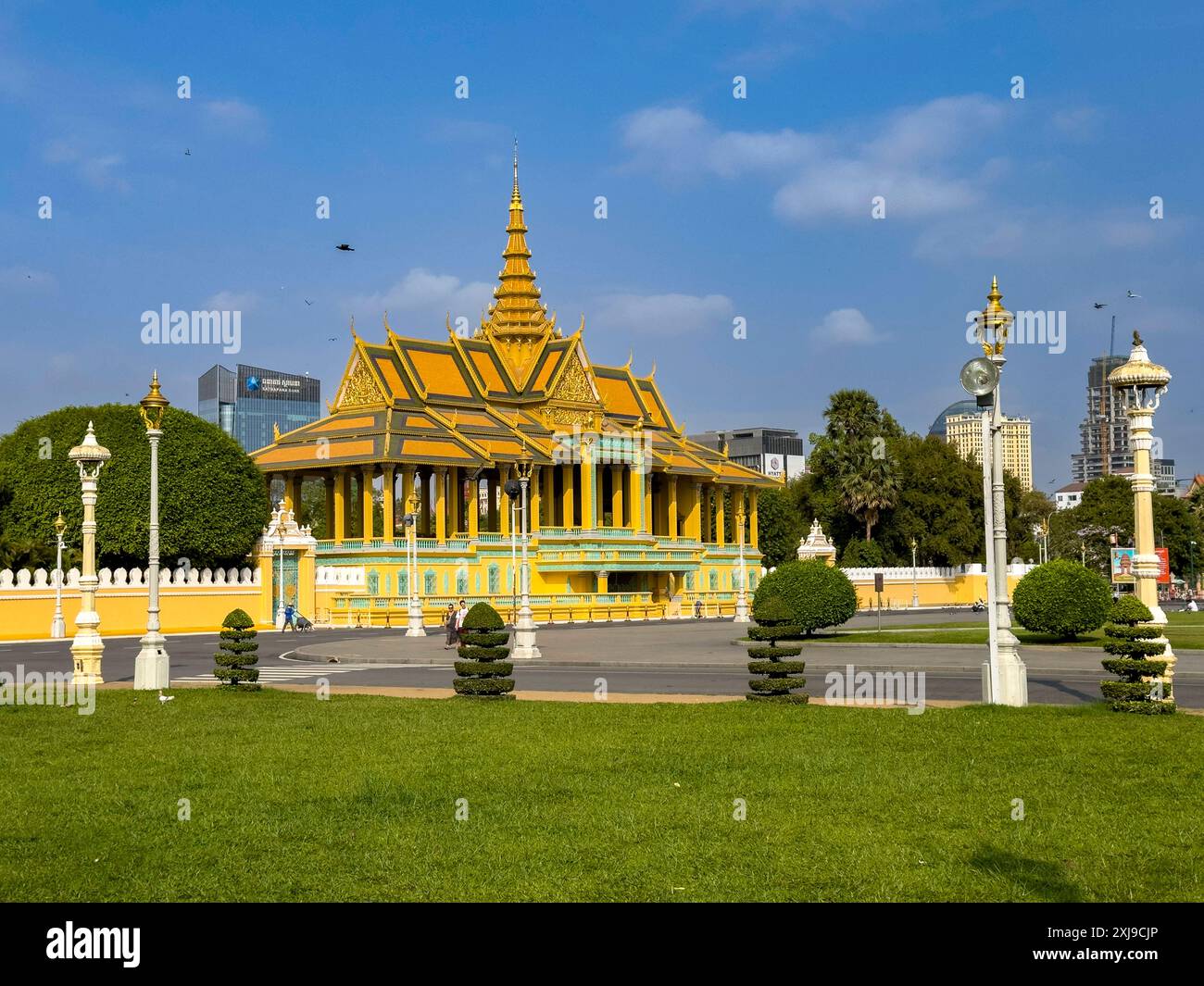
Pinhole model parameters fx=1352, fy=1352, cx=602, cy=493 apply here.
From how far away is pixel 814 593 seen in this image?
36.9m

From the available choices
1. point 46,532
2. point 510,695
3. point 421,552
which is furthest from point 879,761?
point 421,552

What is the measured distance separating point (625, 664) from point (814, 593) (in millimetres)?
9042

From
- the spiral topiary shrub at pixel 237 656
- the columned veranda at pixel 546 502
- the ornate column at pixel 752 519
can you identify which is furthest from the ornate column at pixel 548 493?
the spiral topiary shrub at pixel 237 656

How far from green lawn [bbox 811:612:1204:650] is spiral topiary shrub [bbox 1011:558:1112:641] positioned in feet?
1.52

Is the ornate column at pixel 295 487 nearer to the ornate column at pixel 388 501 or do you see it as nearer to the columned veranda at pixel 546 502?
the columned veranda at pixel 546 502

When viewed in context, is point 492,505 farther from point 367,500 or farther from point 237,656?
point 237,656

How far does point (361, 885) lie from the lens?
7680mm

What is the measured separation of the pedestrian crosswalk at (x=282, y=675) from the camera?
80.2 feet

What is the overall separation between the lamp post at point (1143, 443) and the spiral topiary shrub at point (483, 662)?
8331mm

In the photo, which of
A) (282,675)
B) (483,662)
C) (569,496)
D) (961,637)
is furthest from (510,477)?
(483,662)

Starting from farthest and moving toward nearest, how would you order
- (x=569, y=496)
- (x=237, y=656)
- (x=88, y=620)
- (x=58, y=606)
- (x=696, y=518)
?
(x=696, y=518)
(x=569, y=496)
(x=58, y=606)
(x=88, y=620)
(x=237, y=656)

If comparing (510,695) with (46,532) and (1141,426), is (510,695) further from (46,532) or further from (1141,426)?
(46,532)

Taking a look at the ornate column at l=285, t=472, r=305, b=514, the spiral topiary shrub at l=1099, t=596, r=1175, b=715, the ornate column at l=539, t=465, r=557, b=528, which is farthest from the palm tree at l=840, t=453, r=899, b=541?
the spiral topiary shrub at l=1099, t=596, r=1175, b=715
